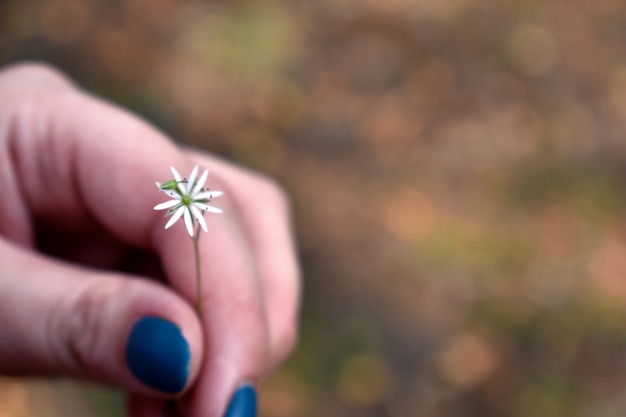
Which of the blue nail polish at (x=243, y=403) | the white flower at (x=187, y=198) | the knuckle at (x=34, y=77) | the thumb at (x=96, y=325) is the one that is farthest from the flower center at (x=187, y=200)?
the knuckle at (x=34, y=77)

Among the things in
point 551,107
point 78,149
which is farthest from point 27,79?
point 551,107

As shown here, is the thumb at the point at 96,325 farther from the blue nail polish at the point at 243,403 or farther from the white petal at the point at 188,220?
the white petal at the point at 188,220

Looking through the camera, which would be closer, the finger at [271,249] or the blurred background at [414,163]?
the finger at [271,249]

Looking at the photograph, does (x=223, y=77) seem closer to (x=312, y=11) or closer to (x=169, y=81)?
(x=169, y=81)

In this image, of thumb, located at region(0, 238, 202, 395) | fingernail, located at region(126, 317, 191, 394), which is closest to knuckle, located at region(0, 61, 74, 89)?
thumb, located at region(0, 238, 202, 395)

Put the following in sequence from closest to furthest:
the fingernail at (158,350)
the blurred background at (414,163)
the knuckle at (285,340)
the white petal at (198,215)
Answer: the white petal at (198,215), the fingernail at (158,350), the knuckle at (285,340), the blurred background at (414,163)

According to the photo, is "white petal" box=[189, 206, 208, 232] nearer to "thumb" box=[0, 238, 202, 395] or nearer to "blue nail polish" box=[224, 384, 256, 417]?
"thumb" box=[0, 238, 202, 395]

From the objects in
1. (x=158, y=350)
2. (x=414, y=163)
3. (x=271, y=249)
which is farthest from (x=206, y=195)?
(x=414, y=163)
